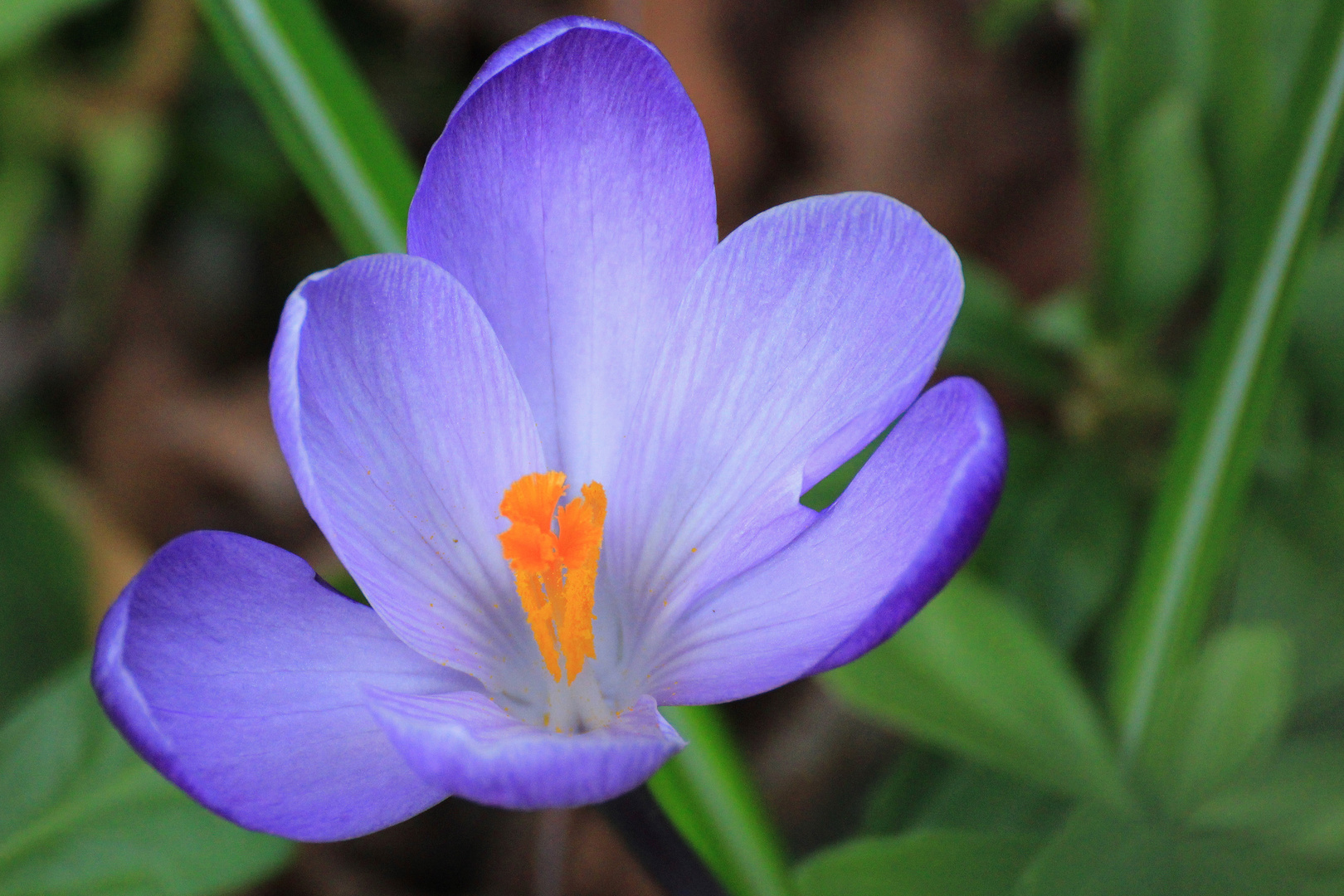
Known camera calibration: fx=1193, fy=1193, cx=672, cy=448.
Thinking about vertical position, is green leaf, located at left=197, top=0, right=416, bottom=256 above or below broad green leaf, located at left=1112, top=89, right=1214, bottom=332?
above

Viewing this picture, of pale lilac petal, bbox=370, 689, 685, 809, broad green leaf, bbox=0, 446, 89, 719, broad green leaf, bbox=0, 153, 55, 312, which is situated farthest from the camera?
broad green leaf, bbox=0, 153, 55, 312

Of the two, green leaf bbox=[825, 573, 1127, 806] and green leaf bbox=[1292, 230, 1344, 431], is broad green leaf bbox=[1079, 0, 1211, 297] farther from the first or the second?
green leaf bbox=[825, 573, 1127, 806]

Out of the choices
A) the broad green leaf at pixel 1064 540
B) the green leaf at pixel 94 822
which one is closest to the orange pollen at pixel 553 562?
the green leaf at pixel 94 822

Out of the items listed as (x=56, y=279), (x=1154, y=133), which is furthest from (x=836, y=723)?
(x=56, y=279)

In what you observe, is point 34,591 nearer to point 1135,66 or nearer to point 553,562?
point 553,562

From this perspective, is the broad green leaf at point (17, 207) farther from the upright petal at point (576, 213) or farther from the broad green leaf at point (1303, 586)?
the broad green leaf at point (1303, 586)

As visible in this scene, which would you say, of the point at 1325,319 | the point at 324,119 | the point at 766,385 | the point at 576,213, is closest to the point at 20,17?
the point at 324,119

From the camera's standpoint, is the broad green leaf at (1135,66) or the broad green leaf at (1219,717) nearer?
the broad green leaf at (1219,717)

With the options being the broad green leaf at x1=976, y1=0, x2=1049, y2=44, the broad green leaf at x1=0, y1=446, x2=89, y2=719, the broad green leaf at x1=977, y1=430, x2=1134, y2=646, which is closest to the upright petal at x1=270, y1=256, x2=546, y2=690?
the broad green leaf at x1=977, y1=430, x2=1134, y2=646
